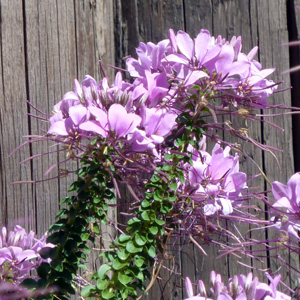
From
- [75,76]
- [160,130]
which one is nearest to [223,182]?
[160,130]

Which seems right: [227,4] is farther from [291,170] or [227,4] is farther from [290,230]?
[290,230]

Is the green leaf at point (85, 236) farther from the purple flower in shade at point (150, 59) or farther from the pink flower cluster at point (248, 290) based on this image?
the purple flower in shade at point (150, 59)

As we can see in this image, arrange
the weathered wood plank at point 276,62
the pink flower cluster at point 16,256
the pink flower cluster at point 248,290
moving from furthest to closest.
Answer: the weathered wood plank at point 276,62 < the pink flower cluster at point 16,256 < the pink flower cluster at point 248,290

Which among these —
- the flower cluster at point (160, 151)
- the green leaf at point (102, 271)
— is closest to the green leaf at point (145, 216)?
the flower cluster at point (160, 151)

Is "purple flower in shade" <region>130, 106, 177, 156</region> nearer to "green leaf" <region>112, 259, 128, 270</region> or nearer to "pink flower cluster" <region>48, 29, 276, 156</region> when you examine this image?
"pink flower cluster" <region>48, 29, 276, 156</region>

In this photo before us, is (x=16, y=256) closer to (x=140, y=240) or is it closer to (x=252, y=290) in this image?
(x=140, y=240)

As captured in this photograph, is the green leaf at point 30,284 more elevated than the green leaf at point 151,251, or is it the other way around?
the green leaf at point 151,251

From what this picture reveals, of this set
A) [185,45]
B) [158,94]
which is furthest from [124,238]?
[185,45]

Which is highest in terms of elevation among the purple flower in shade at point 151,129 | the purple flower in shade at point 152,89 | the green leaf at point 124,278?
the purple flower in shade at point 152,89
